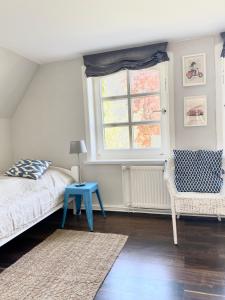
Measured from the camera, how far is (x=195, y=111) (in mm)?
2848

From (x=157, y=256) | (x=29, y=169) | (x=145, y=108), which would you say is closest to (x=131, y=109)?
(x=145, y=108)

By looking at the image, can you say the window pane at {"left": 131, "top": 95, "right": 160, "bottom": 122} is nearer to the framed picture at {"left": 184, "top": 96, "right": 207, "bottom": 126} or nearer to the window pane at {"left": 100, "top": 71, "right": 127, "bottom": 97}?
the window pane at {"left": 100, "top": 71, "right": 127, "bottom": 97}

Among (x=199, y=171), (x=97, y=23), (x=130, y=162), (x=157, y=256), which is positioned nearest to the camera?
(x=157, y=256)

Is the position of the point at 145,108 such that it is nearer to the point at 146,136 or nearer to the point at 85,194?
the point at 146,136

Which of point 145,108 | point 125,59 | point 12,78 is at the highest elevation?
point 125,59

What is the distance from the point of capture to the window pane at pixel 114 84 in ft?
10.6

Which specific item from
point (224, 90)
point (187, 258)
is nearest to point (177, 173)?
point (187, 258)

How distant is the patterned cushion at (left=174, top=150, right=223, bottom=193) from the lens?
2494 millimetres

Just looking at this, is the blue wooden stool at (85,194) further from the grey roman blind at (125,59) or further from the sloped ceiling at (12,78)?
the sloped ceiling at (12,78)

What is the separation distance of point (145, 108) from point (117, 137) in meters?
0.53

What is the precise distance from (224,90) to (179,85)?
50 cm

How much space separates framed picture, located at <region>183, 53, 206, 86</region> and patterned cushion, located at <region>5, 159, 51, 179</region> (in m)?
2.00

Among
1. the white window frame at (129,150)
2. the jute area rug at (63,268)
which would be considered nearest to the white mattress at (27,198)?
the jute area rug at (63,268)

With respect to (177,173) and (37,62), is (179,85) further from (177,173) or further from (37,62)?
(37,62)
